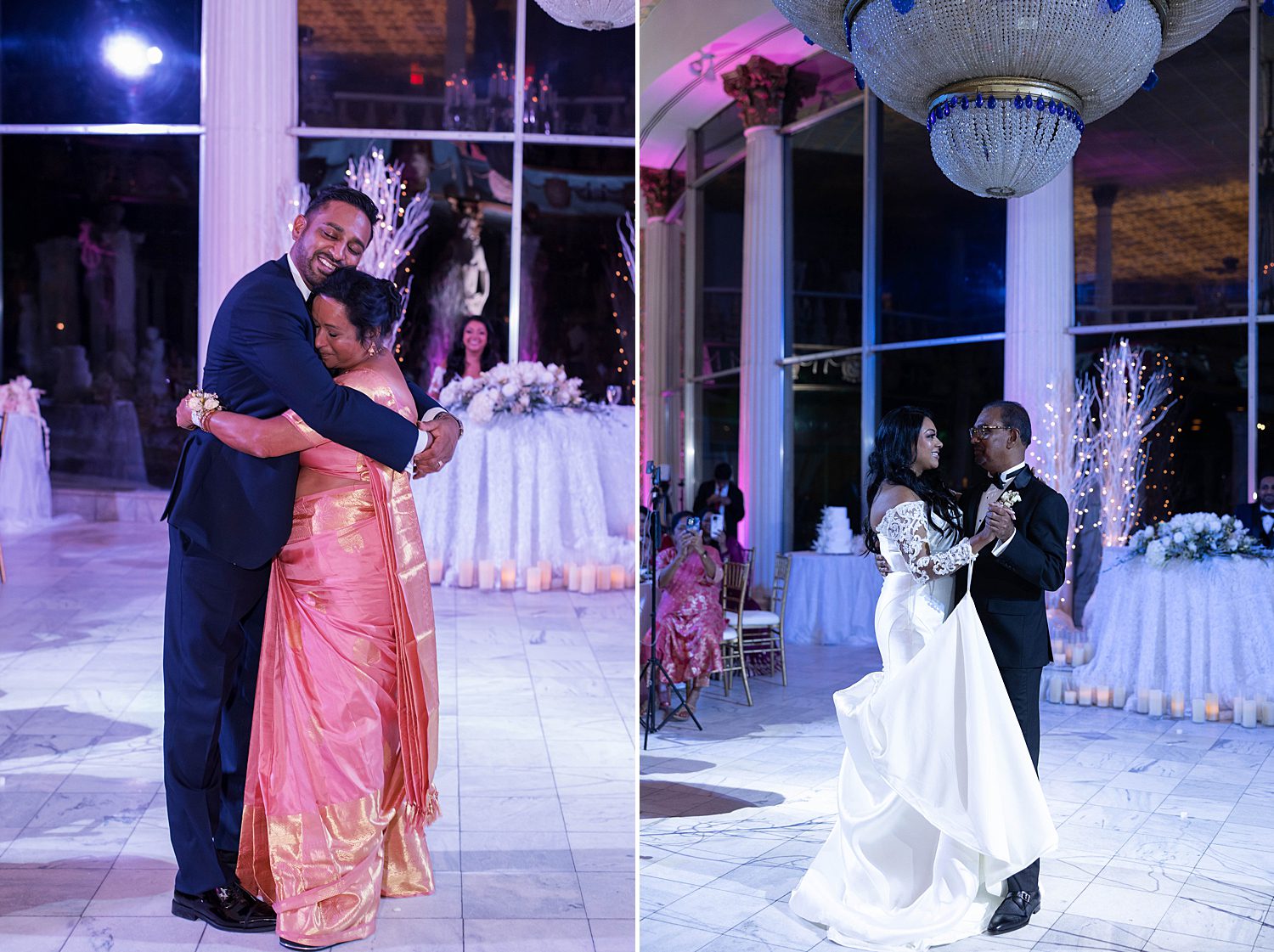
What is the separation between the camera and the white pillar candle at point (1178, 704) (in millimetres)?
5934

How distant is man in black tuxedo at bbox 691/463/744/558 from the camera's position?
8.70 m

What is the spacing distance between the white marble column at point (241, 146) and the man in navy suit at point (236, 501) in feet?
19.9

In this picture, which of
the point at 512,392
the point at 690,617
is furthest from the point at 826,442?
the point at 690,617

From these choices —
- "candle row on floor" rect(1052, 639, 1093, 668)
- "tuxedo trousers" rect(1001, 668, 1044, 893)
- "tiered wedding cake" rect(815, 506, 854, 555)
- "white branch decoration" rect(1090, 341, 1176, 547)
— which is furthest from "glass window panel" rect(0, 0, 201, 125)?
"tuxedo trousers" rect(1001, 668, 1044, 893)

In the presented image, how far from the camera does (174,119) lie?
11508 millimetres

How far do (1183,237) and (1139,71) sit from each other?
6246 millimetres

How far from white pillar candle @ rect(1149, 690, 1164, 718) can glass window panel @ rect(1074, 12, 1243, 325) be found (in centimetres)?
365

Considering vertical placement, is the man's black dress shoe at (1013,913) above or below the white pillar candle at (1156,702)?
above

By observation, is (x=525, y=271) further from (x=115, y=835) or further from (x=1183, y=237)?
(x=115, y=835)

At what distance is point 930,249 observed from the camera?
984 cm

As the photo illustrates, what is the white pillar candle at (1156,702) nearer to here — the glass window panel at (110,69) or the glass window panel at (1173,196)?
the glass window panel at (1173,196)

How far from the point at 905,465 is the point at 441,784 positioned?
5.82 ft

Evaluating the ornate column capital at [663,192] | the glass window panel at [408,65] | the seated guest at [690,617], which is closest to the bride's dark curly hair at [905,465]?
the seated guest at [690,617]

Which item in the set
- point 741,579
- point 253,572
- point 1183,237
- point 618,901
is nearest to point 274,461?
point 253,572
